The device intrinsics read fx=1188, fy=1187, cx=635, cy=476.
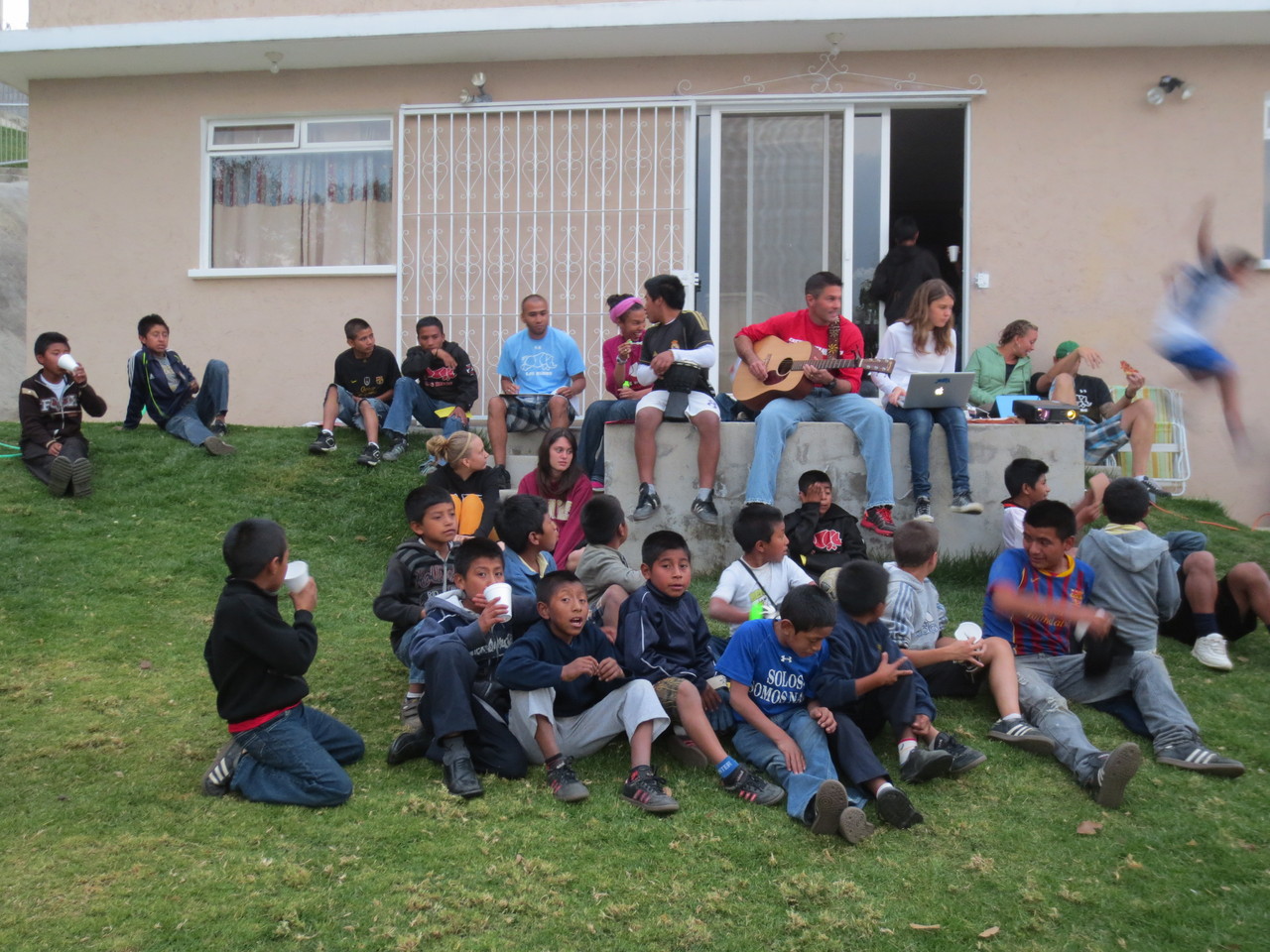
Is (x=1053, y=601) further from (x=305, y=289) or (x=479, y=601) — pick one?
(x=305, y=289)

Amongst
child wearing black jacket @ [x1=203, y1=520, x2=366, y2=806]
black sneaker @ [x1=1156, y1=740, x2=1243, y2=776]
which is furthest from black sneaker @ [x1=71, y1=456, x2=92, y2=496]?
black sneaker @ [x1=1156, y1=740, x2=1243, y2=776]

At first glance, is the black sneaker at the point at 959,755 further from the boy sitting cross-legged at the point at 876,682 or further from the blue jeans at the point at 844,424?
the blue jeans at the point at 844,424

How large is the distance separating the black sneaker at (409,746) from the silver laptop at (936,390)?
12.4 ft

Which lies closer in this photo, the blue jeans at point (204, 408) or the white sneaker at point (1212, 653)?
the white sneaker at point (1212, 653)

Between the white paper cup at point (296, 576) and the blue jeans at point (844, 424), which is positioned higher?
the blue jeans at point (844, 424)

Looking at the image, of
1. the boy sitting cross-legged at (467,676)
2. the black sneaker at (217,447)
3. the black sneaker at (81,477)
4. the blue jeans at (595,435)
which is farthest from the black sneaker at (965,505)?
the black sneaker at (81,477)

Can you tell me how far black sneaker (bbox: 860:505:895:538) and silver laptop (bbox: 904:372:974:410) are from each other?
2.31 ft

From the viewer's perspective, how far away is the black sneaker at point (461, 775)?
4262 mm

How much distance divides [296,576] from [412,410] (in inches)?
194

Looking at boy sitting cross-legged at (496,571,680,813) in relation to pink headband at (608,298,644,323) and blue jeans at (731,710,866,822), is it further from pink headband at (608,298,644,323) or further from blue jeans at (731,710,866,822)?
pink headband at (608,298,644,323)

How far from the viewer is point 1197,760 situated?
15.1 ft

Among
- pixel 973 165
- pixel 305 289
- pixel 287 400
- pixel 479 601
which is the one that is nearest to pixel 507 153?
pixel 305 289

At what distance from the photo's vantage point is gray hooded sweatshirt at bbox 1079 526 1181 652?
5332mm

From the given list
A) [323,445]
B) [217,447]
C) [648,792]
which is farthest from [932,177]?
[648,792]
